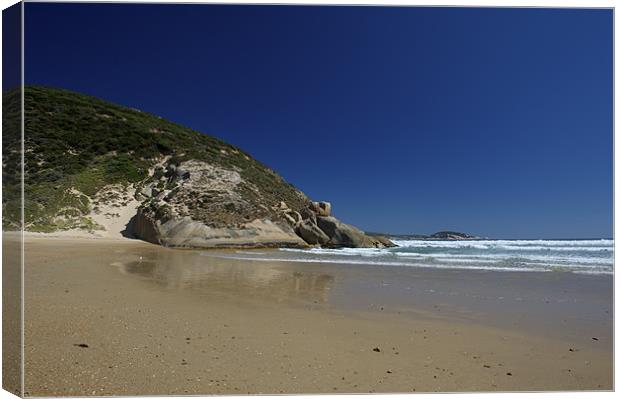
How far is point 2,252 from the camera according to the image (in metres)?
2.11

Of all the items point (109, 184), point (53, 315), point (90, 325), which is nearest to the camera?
point (90, 325)

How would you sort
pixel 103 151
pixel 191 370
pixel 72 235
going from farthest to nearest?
pixel 103 151, pixel 72 235, pixel 191 370

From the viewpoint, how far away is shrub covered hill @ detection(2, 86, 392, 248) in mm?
15641

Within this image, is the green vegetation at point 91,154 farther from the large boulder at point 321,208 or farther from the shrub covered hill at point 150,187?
the large boulder at point 321,208

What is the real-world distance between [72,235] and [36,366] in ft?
48.7

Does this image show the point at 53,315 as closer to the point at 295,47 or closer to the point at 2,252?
the point at 2,252

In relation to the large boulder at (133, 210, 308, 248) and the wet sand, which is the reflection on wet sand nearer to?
the wet sand

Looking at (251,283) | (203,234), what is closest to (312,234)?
(203,234)

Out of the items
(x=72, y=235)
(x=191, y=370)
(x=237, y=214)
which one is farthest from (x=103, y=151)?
(x=191, y=370)

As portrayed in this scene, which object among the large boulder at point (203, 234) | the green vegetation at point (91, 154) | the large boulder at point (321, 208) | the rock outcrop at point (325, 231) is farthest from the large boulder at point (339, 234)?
the green vegetation at point (91, 154)

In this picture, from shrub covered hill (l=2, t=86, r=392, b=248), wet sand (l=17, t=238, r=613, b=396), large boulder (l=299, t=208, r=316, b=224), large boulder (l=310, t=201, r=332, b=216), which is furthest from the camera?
large boulder (l=310, t=201, r=332, b=216)

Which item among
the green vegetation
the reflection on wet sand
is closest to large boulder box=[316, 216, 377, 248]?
the green vegetation

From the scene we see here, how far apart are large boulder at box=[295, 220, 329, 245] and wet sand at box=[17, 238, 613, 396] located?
44.4 feet

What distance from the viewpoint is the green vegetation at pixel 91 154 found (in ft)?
53.4
